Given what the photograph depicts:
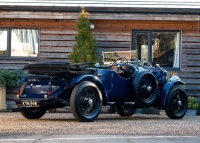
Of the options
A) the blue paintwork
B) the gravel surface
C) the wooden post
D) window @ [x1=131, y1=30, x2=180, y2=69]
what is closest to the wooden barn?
window @ [x1=131, y1=30, x2=180, y2=69]

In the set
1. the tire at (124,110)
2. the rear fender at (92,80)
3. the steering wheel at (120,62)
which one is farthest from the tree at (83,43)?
the rear fender at (92,80)

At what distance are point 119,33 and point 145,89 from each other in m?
4.74

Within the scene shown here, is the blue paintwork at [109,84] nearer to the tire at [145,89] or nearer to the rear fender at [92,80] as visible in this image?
the rear fender at [92,80]

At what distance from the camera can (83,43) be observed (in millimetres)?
16562

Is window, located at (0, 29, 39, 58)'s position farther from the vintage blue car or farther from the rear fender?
the rear fender

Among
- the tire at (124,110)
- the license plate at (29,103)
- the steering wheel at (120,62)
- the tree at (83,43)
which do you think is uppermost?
the tree at (83,43)

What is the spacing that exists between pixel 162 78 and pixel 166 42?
13.8ft

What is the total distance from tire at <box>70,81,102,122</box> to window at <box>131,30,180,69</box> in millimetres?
5747

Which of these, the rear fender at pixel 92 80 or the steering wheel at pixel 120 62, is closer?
the rear fender at pixel 92 80

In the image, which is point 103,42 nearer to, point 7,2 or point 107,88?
point 7,2

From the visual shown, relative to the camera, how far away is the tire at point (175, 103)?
13.5 metres

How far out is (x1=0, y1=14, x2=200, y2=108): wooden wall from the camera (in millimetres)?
17500

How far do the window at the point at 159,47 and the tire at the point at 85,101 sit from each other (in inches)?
226

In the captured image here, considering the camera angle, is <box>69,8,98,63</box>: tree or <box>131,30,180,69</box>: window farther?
<box>131,30,180,69</box>: window
